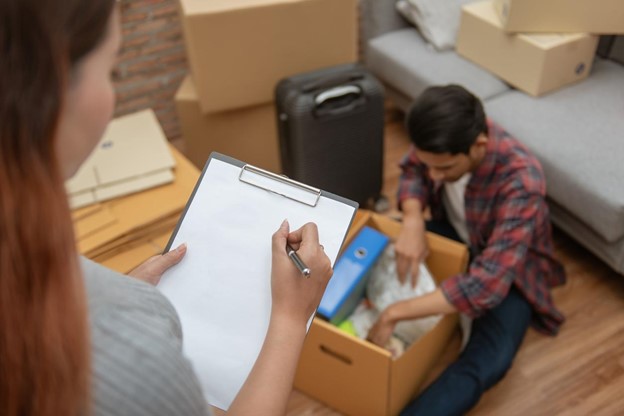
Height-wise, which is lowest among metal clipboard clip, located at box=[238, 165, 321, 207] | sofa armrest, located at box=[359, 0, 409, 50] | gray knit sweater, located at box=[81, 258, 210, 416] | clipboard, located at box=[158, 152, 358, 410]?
sofa armrest, located at box=[359, 0, 409, 50]

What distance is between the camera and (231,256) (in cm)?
92

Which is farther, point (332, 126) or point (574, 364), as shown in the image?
point (332, 126)

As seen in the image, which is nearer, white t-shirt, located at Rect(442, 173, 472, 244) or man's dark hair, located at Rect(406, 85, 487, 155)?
man's dark hair, located at Rect(406, 85, 487, 155)

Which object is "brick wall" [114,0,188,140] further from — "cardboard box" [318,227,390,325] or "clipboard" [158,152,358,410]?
"clipboard" [158,152,358,410]

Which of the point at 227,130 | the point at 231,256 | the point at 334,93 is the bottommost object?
the point at 227,130

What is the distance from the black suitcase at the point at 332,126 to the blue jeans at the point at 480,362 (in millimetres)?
653

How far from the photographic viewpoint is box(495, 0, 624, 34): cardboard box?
1880 mm

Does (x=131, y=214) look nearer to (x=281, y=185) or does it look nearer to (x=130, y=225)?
(x=130, y=225)

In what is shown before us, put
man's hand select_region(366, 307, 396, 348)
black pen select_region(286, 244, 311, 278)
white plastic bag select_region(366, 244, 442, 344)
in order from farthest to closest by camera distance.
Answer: white plastic bag select_region(366, 244, 442, 344), man's hand select_region(366, 307, 396, 348), black pen select_region(286, 244, 311, 278)

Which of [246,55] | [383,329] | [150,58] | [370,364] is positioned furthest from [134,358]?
[150,58]

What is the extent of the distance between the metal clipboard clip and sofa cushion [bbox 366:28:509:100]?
129 cm

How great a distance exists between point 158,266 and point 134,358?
Result: 1.27 feet

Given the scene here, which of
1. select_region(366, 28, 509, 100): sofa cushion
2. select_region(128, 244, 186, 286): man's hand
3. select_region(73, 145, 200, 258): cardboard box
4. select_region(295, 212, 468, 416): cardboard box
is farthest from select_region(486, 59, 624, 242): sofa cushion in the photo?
select_region(128, 244, 186, 286): man's hand

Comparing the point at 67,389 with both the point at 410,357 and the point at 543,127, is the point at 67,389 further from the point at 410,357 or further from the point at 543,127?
the point at 543,127
